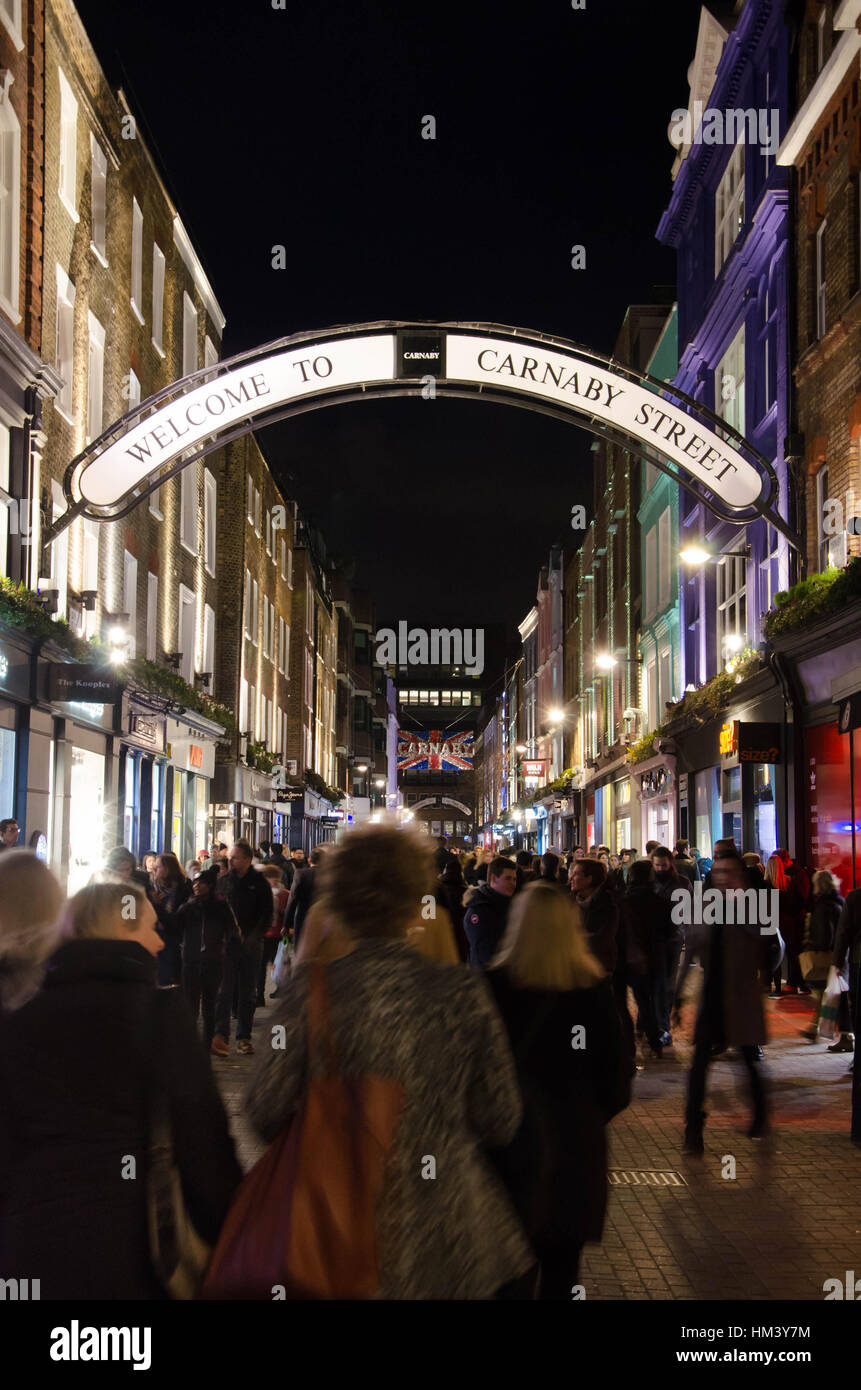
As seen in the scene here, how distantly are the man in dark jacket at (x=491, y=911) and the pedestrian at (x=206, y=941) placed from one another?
2.49 metres

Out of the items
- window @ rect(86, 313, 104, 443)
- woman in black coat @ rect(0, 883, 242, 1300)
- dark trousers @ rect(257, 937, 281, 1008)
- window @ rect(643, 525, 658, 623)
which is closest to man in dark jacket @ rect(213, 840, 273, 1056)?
dark trousers @ rect(257, 937, 281, 1008)

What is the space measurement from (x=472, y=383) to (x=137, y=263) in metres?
11.7

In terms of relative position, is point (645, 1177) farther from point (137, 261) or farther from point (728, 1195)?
point (137, 261)

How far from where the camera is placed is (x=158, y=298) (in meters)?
28.6

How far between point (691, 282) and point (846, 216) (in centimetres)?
1213

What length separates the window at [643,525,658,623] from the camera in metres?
36.8

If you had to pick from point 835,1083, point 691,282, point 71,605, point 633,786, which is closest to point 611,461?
point 633,786

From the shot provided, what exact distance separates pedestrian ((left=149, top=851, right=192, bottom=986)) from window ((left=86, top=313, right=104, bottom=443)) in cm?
1018

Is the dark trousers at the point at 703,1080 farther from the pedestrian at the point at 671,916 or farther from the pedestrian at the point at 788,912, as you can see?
the pedestrian at the point at 788,912

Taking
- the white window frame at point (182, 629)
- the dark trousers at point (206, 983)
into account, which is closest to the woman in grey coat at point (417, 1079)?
the dark trousers at point (206, 983)

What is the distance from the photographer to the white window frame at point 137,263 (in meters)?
25.8

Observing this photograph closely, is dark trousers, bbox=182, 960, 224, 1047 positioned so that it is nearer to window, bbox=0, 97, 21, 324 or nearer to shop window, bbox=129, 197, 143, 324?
window, bbox=0, 97, 21, 324

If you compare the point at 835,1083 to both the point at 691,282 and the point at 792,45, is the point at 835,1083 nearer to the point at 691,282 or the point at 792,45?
the point at 792,45
